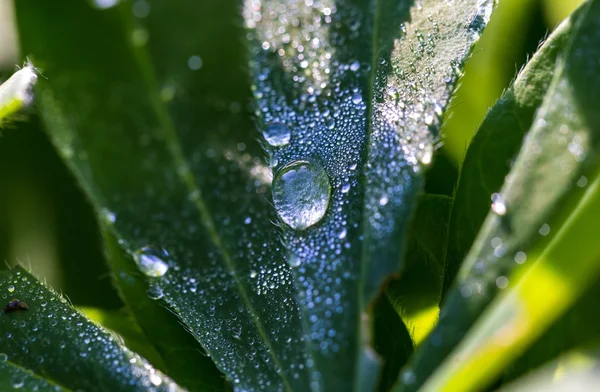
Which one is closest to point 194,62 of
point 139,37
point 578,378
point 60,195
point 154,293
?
point 139,37

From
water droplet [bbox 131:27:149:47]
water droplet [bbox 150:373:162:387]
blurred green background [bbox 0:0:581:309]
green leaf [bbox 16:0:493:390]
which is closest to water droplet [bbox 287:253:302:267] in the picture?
green leaf [bbox 16:0:493:390]

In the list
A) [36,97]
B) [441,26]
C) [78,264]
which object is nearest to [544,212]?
[441,26]

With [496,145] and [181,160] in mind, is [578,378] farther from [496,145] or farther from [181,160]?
[181,160]

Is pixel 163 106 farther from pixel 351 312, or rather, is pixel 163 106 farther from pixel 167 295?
pixel 351 312

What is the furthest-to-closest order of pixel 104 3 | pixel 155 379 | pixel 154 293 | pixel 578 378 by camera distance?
1. pixel 154 293
2. pixel 155 379
3. pixel 104 3
4. pixel 578 378

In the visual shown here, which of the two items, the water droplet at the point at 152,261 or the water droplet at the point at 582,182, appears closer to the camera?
the water droplet at the point at 582,182

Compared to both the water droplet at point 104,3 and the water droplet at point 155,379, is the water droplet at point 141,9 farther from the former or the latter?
the water droplet at point 155,379

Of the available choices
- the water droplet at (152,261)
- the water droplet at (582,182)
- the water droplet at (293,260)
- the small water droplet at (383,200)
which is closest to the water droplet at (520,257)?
the water droplet at (582,182)
